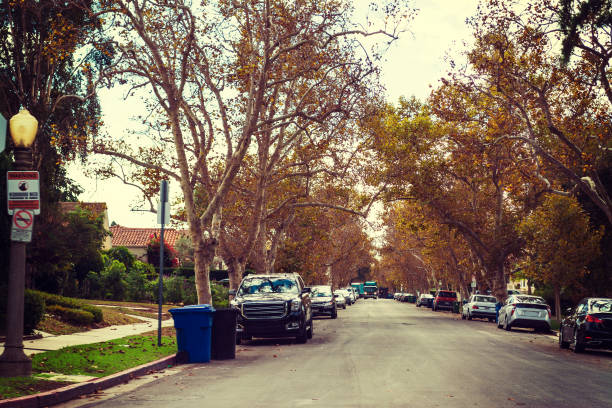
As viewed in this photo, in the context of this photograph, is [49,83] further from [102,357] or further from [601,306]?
[601,306]

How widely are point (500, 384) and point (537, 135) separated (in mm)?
22737

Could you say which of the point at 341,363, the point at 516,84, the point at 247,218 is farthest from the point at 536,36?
the point at 247,218

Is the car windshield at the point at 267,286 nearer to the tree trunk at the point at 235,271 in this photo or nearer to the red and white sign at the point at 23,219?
the red and white sign at the point at 23,219

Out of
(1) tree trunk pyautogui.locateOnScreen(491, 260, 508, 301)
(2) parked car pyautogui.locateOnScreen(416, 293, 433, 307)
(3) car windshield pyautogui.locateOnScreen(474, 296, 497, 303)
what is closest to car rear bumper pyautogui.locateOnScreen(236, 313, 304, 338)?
(3) car windshield pyautogui.locateOnScreen(474, 296, 497, 303)

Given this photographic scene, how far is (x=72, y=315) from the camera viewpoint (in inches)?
782

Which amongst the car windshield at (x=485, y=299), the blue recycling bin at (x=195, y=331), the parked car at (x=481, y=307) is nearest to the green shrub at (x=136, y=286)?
the parked car at (x=481, y=307)

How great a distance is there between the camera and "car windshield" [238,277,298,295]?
20.8 metres

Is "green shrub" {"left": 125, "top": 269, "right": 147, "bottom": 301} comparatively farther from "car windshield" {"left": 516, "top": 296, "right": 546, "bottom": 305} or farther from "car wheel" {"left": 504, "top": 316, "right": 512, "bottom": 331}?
"car windshield" {"left": 516, "top": 296, "right": 546, "bottom": 305}

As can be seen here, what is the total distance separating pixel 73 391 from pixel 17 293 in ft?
5.93

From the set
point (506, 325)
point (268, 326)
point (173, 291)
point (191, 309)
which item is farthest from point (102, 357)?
point (173, 291)

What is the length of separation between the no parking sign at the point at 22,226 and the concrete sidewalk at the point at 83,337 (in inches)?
132

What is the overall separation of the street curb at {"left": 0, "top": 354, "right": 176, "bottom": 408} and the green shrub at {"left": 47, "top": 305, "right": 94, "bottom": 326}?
7.32 metres

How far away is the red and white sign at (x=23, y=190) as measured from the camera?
10.7 metres

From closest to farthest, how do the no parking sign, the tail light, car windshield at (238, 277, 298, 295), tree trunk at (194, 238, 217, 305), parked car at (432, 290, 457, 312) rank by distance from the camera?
the no parking sign, the tail light, car windshield at (238, 277, 298, 295), tree trunk at (194, 238, 217, 305), parked car at (432, 290, 457, 312)
